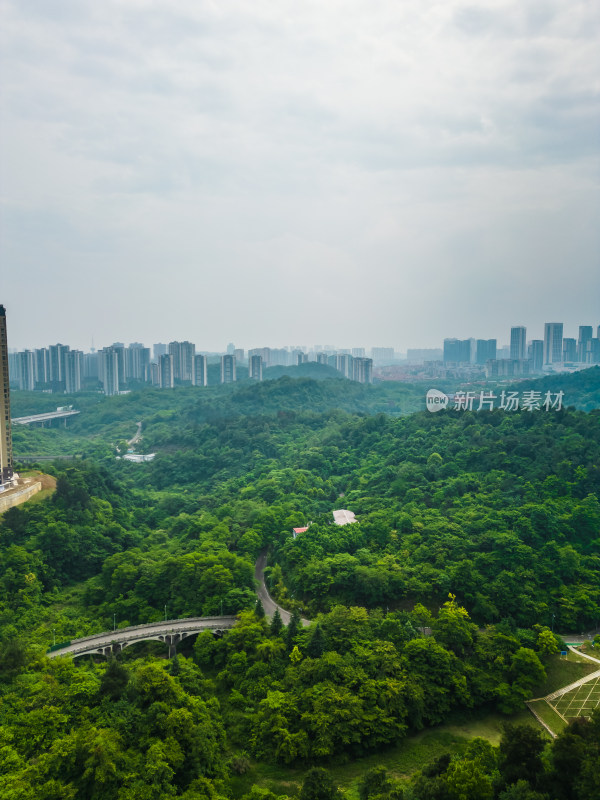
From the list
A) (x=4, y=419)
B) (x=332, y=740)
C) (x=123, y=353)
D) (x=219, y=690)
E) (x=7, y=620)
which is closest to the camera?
(x=332, y=740)

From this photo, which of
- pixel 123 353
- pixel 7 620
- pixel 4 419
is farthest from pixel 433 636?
pixel 123 353

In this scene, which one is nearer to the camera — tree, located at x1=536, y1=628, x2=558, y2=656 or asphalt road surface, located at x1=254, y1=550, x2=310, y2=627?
tree, located at x1=536, y1=628, x2=558, y2=656

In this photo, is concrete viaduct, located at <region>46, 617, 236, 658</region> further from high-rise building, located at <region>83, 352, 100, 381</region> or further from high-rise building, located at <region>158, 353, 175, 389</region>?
high-rise building, located at <region>83, 352, 100, 381</region>

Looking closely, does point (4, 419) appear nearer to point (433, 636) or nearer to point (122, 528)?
point (122, 528)

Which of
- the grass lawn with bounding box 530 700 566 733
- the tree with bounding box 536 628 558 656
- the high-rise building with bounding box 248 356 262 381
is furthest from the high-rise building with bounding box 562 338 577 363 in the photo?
the grass lawn with bounding box 530 700 566 733

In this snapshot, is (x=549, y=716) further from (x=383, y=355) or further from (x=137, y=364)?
(x=383, y=355)
